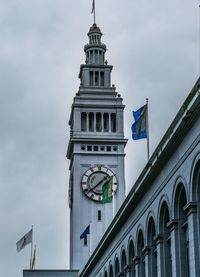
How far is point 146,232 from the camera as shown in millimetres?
57656

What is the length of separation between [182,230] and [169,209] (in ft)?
6.89

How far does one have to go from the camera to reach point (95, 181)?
404 ft

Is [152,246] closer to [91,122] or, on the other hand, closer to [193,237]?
[193,237]

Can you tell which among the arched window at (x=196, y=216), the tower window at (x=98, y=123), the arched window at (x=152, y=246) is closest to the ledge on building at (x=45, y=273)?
the tower window at (x=98, y=123)

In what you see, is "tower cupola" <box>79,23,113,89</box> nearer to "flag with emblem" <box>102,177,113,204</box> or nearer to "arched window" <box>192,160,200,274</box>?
"flag with emblem" <box>102,177,113,204</box>

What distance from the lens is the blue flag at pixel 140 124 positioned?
57812mm

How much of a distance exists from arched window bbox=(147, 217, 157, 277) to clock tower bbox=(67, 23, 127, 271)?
63027 mm

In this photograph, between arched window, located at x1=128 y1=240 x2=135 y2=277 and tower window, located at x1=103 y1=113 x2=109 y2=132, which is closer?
arched window, located at x1=128 y1=240 x2=135 y2=277

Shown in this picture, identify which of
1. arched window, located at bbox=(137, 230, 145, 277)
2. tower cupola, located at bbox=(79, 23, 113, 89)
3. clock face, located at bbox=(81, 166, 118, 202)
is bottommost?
arched window, located at bbox=(137, 230, 145, 277)

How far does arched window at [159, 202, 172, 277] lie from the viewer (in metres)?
51.8

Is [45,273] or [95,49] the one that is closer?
[45,273]

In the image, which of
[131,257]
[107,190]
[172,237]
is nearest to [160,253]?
[172,237]

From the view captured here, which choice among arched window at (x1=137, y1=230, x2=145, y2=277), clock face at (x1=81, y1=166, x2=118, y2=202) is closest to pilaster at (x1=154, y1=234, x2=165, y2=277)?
arched window at (x1=137, y1=230, x2=145, y2=277)

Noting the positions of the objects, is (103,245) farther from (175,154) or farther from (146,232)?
(175,154)
